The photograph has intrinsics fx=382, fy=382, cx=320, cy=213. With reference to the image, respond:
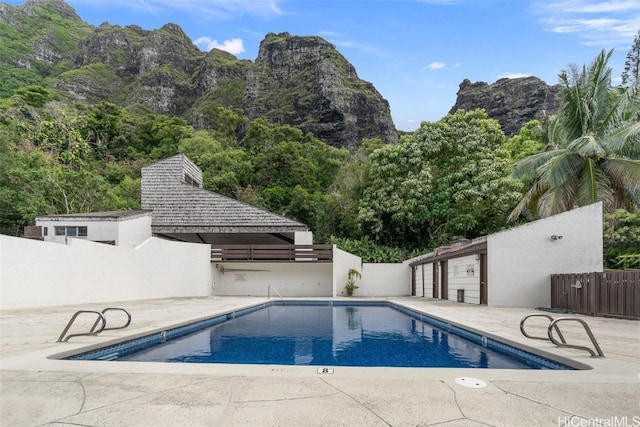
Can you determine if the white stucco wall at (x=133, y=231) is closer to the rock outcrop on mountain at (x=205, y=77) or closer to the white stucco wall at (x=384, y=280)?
the white stucco wall at (x=384, y=280)

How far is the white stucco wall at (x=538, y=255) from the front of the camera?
10.6 metres

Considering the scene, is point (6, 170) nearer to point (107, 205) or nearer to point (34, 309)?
point (107, 205)

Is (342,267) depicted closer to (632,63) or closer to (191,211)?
(191,211)

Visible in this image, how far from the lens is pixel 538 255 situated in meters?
10.8

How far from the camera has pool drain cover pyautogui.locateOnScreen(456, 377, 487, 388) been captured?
327 cm

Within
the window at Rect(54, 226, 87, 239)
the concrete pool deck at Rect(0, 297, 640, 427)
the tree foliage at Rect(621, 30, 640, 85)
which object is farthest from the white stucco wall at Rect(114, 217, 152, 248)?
the tree foliage at Rect(621, 30, 640, 85)

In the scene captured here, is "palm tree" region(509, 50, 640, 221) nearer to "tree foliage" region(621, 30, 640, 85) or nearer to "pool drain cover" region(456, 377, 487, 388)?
"pool drain cover" region(456, 377, 487, 388)

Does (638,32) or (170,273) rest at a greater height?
(638,32)

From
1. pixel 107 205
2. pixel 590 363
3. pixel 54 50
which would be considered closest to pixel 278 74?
pixel 54 50

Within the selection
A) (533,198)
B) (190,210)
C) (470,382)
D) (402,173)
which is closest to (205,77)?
(190,210)

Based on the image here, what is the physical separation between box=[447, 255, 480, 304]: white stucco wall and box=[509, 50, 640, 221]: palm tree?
3.34m

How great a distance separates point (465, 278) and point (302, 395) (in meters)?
11.1

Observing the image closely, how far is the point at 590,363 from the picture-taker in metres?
3.95

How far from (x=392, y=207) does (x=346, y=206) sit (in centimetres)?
398
